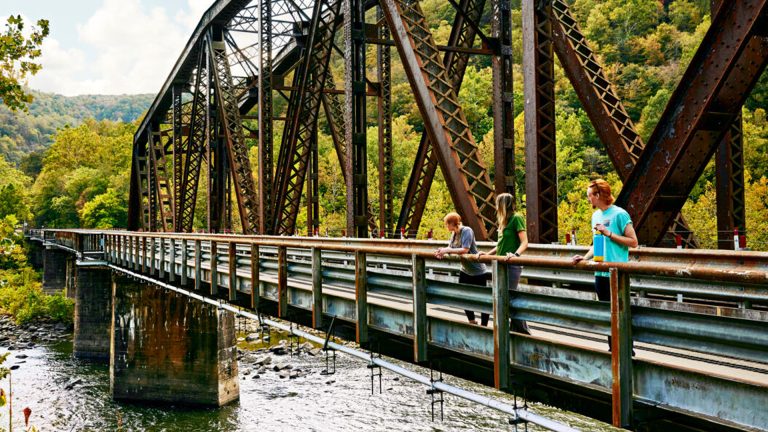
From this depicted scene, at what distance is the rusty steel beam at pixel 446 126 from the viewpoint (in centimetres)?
894

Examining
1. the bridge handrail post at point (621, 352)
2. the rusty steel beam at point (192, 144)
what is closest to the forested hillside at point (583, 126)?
the rusty steel beam at point (192, 144)

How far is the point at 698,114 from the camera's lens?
18.3ft

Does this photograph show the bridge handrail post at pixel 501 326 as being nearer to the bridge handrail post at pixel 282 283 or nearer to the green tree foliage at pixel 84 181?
the bridge handrail post at pixel 282 283

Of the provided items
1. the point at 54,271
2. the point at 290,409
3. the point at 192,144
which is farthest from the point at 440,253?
the point at 54,271

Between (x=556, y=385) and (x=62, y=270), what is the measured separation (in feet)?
187

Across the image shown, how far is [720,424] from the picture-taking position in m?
3.88

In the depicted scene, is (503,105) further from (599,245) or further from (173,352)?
(173,352)

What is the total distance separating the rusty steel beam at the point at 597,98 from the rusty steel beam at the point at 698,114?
216cm

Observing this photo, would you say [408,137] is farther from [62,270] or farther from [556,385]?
[556,385]

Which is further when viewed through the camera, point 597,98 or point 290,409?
point 290,409

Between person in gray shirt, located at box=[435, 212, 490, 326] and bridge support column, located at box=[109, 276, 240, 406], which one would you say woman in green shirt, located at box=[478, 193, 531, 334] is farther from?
bridge support column, located at box=[109, 276, 240, 406]

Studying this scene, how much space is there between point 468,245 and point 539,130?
220cm

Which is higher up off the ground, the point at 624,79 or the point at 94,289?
the point at 624,79

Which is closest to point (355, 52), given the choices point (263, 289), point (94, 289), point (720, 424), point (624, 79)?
point (263, 289)
